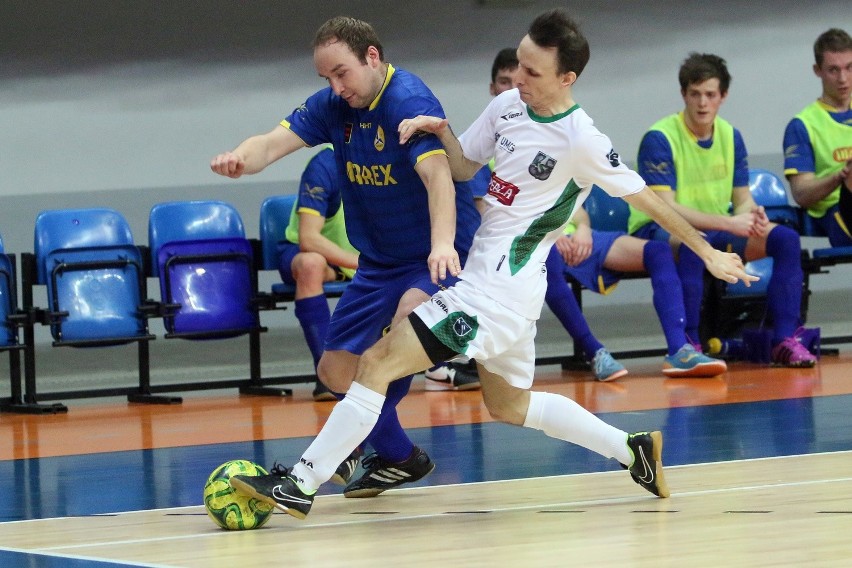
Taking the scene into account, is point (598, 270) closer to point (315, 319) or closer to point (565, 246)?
point (565, 246)

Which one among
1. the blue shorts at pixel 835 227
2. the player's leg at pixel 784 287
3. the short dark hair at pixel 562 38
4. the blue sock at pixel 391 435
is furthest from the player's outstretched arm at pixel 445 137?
the blue shorts at pixel 835 227

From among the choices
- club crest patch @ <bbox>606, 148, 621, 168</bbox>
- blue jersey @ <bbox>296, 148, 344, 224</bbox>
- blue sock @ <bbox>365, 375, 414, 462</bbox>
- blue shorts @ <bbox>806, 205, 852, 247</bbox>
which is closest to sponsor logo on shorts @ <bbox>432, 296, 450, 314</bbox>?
blue sock @ <bbox>365, 375, 414, 462</bbox>

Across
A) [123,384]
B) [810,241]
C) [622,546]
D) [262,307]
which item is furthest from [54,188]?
[622,546]

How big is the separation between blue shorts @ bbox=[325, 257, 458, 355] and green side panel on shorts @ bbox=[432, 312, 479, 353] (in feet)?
1.58

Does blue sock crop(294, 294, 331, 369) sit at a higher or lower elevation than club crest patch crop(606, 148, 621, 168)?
lower

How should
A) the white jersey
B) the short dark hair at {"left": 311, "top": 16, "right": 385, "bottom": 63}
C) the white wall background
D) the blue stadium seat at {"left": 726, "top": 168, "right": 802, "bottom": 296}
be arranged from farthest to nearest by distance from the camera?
the white wall background, the blue stadium seat at {"left": 726, "top": 168, "right": 802, "bottom": 296}, the short dark hair at {"left": 311, "top": 16, "right": 385, "bottom": 63}, the white jersey

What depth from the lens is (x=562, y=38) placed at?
3814 mm

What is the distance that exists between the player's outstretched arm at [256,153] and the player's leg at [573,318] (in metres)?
3.09

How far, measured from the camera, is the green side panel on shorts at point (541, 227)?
12.5 ft

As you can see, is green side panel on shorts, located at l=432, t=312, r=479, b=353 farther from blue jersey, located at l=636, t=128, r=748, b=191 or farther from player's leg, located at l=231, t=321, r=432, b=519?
blue jersey, located at l=636, t=128, r=748, b=191

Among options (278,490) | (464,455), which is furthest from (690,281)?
(278,490)

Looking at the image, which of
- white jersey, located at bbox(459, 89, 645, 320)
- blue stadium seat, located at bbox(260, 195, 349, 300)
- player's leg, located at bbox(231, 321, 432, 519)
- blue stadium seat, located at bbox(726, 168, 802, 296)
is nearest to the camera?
player's leg, located at bbox(231, 321, 432, 519)

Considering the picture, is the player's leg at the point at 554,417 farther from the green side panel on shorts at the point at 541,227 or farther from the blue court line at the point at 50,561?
the blue court line at the point at 50,561

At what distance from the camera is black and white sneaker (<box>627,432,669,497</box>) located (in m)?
3.89
